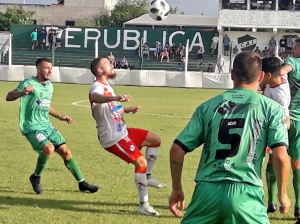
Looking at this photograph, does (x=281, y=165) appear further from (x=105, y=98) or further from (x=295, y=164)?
(x=105, y=98)

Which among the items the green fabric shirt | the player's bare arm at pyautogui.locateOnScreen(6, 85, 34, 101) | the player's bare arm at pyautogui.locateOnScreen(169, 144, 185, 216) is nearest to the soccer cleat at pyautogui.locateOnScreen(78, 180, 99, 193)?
the player's bare arm at pyautogui.locateOnScreen(6, 85, 34, 101)

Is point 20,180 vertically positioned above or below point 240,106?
below

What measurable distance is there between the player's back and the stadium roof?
2541 inches

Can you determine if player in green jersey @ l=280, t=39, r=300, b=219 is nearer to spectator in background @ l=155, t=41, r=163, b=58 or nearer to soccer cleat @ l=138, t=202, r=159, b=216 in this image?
soccer cleat @ l=138, t=202, r=159, b=216

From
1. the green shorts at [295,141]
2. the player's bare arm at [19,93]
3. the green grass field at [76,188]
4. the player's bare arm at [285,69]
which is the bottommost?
the green grass field at [76,188]

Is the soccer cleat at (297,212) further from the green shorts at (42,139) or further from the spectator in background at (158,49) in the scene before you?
the spectator in background at (158,49)

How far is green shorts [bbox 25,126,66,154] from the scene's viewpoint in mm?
8453

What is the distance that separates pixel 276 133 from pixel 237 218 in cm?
65

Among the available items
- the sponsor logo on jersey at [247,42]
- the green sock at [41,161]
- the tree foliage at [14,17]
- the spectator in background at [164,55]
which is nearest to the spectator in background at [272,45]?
the sponsor logo on jersey at [247,42]

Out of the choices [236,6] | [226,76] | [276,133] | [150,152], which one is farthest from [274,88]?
[236,6]

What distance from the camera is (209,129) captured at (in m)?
4.28

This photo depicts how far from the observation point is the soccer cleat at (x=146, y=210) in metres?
7.31

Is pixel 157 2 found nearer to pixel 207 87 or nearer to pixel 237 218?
pixel 207 87

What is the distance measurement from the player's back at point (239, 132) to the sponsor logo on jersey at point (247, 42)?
4431 cm
